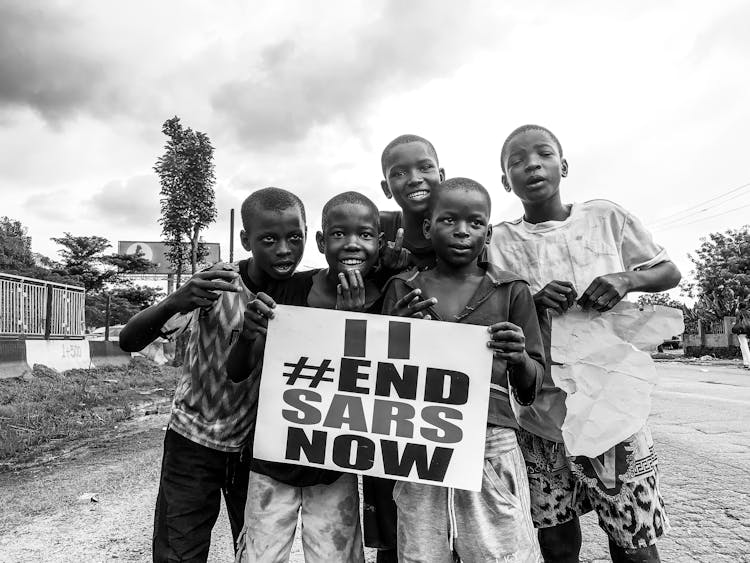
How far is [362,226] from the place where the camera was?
190cm

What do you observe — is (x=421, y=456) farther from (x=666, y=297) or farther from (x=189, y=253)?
(x=666, y=297)

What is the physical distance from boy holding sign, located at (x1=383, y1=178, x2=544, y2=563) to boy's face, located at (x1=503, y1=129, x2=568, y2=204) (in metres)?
0.29

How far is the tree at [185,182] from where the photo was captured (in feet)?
47.1

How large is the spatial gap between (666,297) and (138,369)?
46726 millimetres

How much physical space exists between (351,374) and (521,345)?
1.76 ft

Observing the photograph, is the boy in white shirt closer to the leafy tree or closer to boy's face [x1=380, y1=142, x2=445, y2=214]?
boy's face [x1=380, y1=142, x2=445, y2=214]

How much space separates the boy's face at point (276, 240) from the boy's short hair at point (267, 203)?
0.7 inches

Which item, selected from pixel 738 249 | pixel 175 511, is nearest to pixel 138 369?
pixel 175 511

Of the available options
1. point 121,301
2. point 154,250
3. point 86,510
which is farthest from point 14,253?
point 86,510

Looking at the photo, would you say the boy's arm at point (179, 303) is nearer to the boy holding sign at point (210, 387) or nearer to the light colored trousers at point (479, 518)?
the boy holding sign at point (210, 387)

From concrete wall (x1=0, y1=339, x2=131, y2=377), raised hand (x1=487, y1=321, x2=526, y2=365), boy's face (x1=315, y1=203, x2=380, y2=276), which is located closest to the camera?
raised hand (x1=487, y1=321, x2=526, y2=365)

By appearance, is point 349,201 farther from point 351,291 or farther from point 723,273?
point 723,273

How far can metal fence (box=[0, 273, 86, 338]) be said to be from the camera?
10.0 m

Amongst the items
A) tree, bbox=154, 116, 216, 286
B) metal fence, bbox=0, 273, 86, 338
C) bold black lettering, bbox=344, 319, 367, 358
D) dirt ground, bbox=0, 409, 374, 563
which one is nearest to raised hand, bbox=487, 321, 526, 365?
bold black lettering, bbox=344, 319, 367, 358
